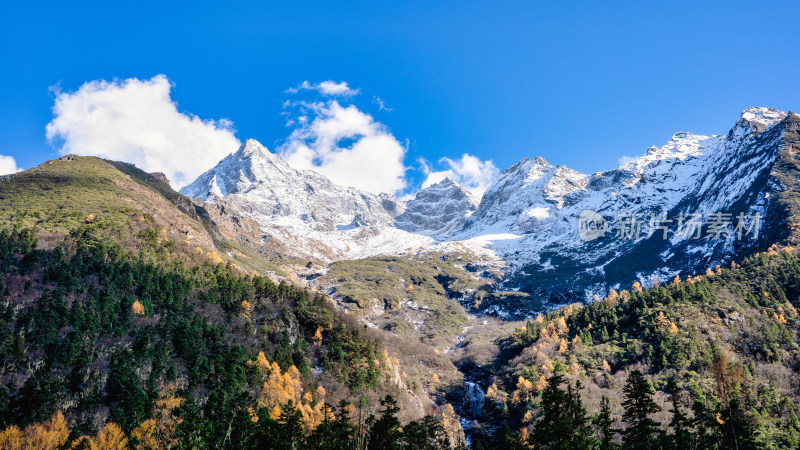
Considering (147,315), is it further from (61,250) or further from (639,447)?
(639,447)

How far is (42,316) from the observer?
112 meters

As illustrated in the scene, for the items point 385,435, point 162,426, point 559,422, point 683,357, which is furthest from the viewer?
point 683,357

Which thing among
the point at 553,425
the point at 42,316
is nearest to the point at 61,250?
the point at 42,316

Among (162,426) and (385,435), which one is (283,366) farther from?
(385,435)

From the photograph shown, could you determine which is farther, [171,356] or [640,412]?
[171,356]

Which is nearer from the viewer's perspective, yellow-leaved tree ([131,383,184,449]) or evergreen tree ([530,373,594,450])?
evergreen tree ([530,373,594,450])

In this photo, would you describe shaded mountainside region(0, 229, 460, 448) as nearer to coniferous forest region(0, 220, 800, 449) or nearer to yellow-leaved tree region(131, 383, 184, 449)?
yellow-leaved tree region(131, 383, 184, 449)

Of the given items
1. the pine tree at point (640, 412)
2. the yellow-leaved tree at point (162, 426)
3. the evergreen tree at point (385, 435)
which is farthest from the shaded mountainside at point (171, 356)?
Answer: the pine tree at point (640, 412)

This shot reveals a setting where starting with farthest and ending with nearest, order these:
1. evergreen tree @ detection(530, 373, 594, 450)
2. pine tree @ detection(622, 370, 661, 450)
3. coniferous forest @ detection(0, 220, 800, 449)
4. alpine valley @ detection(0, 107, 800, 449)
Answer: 1. alpine valley @ detection(0, 107, 800, 449)
2. coniferous forest @ detection(0, 220, 800, 449)
3. pine tree @ detection(622, 370, 661, 450)
4. evergreen tree @ detection(530, 373, 594, 450)

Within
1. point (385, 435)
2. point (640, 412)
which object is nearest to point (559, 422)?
point (640, 412)

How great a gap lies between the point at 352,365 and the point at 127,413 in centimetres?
7139

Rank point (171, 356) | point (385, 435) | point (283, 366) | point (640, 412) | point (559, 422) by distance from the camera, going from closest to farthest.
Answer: point (559, 422) < point (640, 412) < point (385, 435) < point (171, 356) < point (283, 366)

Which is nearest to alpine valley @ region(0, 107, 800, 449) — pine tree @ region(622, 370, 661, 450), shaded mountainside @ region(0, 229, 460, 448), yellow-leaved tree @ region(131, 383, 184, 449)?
pine tree @ region(622, 370, 661, 450)

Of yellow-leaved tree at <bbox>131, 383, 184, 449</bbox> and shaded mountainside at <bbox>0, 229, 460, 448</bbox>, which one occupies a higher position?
shaded mountainside at <bbox>0, 229, 460, 448</bbox>
